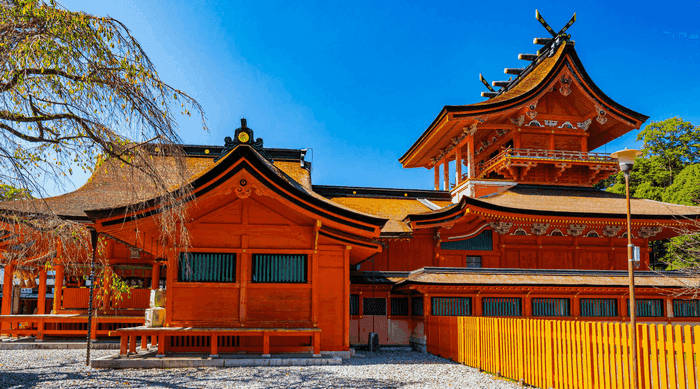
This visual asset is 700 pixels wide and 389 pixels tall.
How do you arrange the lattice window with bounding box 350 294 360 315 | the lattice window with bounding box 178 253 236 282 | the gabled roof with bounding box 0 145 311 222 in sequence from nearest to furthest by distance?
the gabled roof with bounding box 0 145 311 222
the lattice window with bounding box 178 253 236 282
the lattice window with bounding box 350 294 360 315

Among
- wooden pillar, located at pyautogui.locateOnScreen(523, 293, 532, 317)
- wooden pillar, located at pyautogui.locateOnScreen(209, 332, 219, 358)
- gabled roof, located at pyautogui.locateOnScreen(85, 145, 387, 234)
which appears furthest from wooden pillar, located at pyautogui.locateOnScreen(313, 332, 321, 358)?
wooden pillar, located at pyautogui.locateOnScreen(523, 293, 532, 317)

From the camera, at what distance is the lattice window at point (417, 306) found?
1679cm

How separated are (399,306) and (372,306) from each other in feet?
3.21

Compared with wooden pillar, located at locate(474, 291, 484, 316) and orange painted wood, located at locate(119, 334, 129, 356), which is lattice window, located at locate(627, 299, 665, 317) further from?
orange painted wood, located at locate(119, 334, 129, 356)

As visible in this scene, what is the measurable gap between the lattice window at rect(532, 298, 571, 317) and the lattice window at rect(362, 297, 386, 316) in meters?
5.17

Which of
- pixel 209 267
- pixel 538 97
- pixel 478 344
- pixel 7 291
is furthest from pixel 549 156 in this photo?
pixel 7 291

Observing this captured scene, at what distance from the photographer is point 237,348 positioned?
12.5 meters

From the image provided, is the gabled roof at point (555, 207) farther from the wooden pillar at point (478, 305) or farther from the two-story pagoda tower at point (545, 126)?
the wooden pillar at point (478, 305)

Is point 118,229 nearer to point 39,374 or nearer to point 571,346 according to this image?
point 39,374

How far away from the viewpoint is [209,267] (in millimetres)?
12500

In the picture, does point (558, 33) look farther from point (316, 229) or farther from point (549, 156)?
point (316, 229)

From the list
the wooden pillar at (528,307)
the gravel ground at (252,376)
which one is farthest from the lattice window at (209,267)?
the wooden pillar at (528,307)

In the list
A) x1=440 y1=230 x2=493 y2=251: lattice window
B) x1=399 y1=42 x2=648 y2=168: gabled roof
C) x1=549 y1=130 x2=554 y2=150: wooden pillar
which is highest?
x1=399 y1=42 x2=648 y2=168: gabled roof

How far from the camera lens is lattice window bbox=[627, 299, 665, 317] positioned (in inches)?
698
